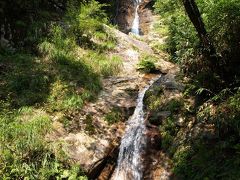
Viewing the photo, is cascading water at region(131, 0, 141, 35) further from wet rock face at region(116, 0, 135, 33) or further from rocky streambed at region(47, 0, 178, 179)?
rocky streambed at region(47, 0, 178, 179)

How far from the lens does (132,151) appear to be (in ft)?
28.8

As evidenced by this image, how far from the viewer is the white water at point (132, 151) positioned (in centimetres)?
828

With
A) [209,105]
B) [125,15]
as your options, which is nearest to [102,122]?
[209,105]

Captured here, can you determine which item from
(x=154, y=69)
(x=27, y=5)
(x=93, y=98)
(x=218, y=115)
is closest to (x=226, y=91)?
(x=218, y=115)

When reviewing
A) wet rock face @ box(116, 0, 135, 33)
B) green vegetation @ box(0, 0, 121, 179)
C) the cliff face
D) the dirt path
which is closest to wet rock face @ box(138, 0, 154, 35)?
the cliff face

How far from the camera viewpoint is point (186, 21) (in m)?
9.40

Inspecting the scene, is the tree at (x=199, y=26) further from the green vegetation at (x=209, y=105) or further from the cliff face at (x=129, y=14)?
the cliff face at (x=129, y=14)

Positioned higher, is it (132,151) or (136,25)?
(136,25)

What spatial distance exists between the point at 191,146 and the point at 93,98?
149 inches

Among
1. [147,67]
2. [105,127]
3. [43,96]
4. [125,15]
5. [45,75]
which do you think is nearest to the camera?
[105,127]

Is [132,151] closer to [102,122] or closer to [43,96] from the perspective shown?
[102,122]

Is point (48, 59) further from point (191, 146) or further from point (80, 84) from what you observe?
point (191, 146)

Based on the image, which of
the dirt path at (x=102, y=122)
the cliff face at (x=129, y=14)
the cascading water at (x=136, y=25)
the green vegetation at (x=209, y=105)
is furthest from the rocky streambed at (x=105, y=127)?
the cliff face at (x=129, y=14)

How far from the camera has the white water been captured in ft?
27.2
